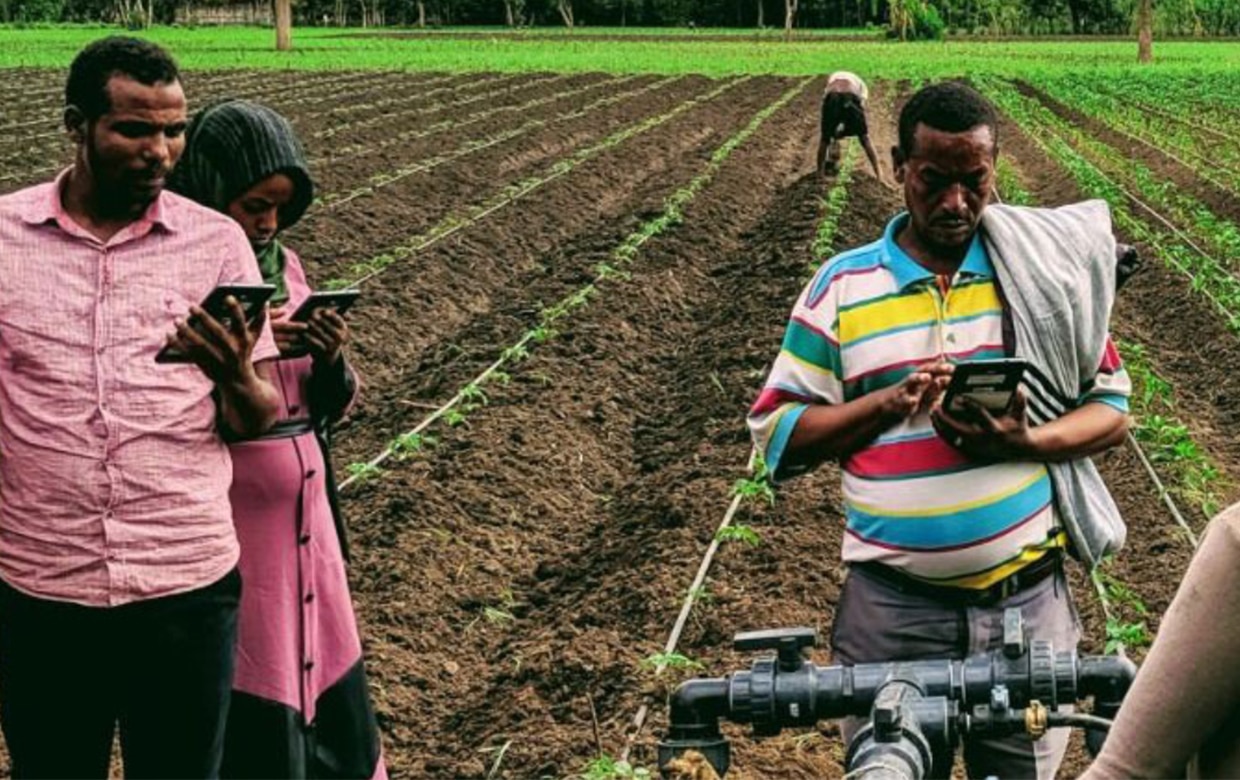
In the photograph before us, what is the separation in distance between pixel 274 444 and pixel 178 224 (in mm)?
522

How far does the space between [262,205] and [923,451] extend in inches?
53.0

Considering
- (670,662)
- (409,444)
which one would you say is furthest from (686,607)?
(409,444)

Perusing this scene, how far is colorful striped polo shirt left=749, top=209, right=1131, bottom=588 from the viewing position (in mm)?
3615

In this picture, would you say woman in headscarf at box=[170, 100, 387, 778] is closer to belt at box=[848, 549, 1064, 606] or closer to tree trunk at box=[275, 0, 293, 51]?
belt at box=[848, 549, 1064, 606]

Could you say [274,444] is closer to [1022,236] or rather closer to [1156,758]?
[1022,236]

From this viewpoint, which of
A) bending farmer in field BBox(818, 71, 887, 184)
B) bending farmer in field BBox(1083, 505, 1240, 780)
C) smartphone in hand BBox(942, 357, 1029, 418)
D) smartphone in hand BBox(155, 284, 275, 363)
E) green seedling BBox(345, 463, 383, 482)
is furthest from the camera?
bending farmer in field BBox(818, 71, 887, 184)

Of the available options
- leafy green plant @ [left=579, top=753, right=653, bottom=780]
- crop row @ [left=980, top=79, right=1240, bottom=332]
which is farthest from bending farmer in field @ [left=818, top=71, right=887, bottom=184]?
leafy green plant @ [left=579, top=753, right=653, bottom=780]

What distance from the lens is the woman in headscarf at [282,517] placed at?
13.3ft

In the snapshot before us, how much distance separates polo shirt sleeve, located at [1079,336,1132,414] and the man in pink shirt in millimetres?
1426

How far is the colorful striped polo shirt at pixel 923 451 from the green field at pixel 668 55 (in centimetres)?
4035

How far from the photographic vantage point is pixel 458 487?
9.10 m

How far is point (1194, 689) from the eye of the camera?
66.1 inches

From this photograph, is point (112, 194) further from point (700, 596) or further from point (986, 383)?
point (700, 596)

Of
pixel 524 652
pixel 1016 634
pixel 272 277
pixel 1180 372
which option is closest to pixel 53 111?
pixel 1180 372
